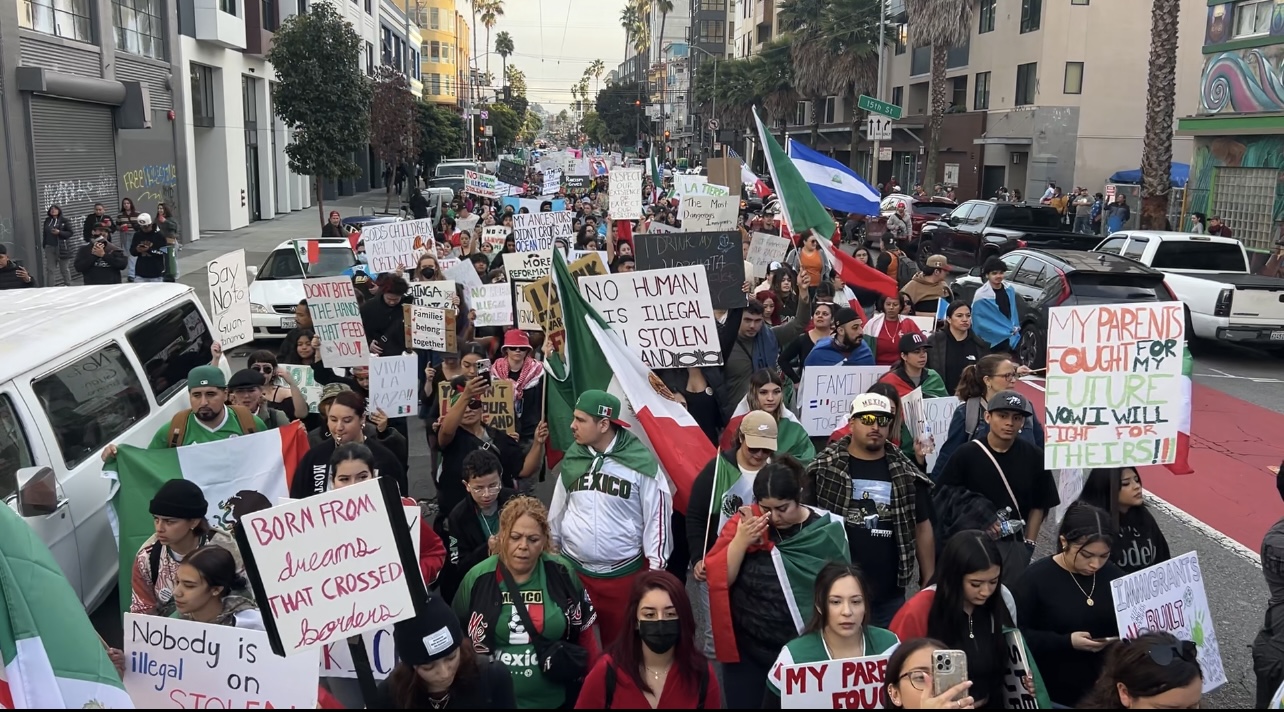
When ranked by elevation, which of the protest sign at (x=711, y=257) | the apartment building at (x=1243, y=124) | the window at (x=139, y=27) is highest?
the window at (x=139, y=27)

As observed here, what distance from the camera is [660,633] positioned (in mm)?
3779

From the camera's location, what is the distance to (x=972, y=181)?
4247cm

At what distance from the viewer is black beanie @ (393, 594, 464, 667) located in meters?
3.49

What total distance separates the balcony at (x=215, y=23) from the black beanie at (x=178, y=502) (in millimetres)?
27910

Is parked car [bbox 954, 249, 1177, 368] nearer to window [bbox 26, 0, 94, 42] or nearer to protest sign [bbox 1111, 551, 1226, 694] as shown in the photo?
protest sign [bbox 1111, 551, 1226, 694]

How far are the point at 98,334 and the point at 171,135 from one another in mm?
23987

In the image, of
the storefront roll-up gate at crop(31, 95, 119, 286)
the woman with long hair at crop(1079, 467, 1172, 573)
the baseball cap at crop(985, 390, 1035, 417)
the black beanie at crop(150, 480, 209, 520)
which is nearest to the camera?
the black beanie at crop(150, 480, 209, 520)

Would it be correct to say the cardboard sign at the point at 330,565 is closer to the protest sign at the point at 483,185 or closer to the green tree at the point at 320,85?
the protest sign at the point at 483,185

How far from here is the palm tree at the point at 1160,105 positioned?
21.7 metres

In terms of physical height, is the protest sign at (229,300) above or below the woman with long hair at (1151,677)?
above

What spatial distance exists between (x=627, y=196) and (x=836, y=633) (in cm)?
1347

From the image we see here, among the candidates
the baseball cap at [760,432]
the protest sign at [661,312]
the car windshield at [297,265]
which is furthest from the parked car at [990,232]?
the baseball cap at [760,432]

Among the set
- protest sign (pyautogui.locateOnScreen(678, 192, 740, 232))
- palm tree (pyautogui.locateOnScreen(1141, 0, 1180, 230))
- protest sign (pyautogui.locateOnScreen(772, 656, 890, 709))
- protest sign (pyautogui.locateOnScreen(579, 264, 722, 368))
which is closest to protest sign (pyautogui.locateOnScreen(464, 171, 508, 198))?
protest sign (pyautogui.locateOnScreen(678, 192, 740, 232))

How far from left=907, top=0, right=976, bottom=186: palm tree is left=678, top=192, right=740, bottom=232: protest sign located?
2544 centimetres
